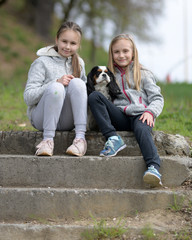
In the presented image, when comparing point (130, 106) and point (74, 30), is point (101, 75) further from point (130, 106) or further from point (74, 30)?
point (74, 30)

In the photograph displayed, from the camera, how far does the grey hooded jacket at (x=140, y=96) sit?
3.49 m

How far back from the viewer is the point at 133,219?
290 centimetres

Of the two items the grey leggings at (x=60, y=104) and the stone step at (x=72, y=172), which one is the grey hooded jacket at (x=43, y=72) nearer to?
the grey leggings at (x=60, y=104)

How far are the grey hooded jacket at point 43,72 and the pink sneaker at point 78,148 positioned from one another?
593mm

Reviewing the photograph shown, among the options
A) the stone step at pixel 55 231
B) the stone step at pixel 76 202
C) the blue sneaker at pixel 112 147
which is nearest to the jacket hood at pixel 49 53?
the blue sneaker at pixel 112 147

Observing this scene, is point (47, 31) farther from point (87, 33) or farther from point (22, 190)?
point (22, 190)

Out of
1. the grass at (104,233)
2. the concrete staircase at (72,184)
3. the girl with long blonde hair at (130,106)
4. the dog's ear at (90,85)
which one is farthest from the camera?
the dog's ear at (90,85)

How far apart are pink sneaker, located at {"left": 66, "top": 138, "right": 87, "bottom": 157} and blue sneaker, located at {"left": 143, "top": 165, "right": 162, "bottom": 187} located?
0.65 metres

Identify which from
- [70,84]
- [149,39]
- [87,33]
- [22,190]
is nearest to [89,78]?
[70,84]

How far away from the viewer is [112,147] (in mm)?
3262

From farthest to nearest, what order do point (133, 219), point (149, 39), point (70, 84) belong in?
point (149, 39) → point (70, 84) → point (133, 219)

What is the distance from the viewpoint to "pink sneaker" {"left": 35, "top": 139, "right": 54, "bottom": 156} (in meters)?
3.23

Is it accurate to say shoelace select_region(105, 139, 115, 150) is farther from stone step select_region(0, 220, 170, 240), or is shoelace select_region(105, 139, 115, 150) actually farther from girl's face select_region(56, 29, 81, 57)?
girl's face select_region(56, 29, 81, 57)

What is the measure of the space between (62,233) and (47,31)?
13.3 m
